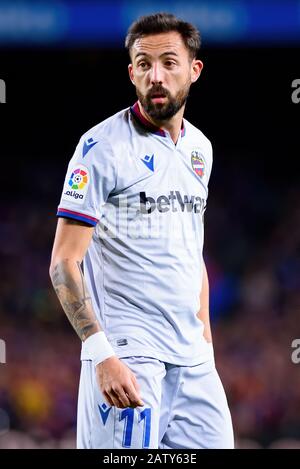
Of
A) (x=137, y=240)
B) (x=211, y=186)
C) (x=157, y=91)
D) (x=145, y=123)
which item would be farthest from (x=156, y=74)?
(x=211, y=186)

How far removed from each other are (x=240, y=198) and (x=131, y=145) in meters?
5.39

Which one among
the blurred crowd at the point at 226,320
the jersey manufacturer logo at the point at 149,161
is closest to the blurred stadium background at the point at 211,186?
the blurred crowd at the point at 226,320

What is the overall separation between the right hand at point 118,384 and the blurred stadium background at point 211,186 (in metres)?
4.19

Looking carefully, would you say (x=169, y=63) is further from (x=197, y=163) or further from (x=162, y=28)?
(x=197, y=163)

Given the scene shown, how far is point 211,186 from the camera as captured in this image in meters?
8.97

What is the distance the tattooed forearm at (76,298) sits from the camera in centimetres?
323

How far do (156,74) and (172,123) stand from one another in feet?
0.83

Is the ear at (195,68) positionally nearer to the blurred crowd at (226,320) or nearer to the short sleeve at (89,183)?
the short sleeve at (89,183)

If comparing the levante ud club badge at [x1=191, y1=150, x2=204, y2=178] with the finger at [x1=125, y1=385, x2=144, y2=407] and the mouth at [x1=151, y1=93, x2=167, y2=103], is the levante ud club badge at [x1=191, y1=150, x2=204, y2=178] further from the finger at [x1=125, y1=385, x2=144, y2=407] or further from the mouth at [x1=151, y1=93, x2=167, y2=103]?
the finger at [x1=125, y1=385, x2=144, y2=407]

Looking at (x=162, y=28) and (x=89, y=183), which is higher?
(x=162, y=28)

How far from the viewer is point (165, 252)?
3.46 metres

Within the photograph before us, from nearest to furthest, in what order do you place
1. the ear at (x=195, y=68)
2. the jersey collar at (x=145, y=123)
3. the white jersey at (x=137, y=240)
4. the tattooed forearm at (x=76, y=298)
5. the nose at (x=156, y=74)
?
the tattooed forearm at (x=76, y=298), the white jersey at (x=137, y=240), the nose at (x=156, y=74), the jersey collar at (x=145, y=123), the ear at (x=195, y=68)

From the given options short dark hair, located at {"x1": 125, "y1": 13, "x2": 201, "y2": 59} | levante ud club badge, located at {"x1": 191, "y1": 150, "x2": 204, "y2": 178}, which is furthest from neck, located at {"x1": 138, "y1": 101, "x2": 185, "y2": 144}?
short dark hair, located at {"x1": 125, "y1": 13, "x2": 201, "y2": 59}

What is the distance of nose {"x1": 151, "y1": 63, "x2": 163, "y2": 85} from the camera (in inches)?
137
